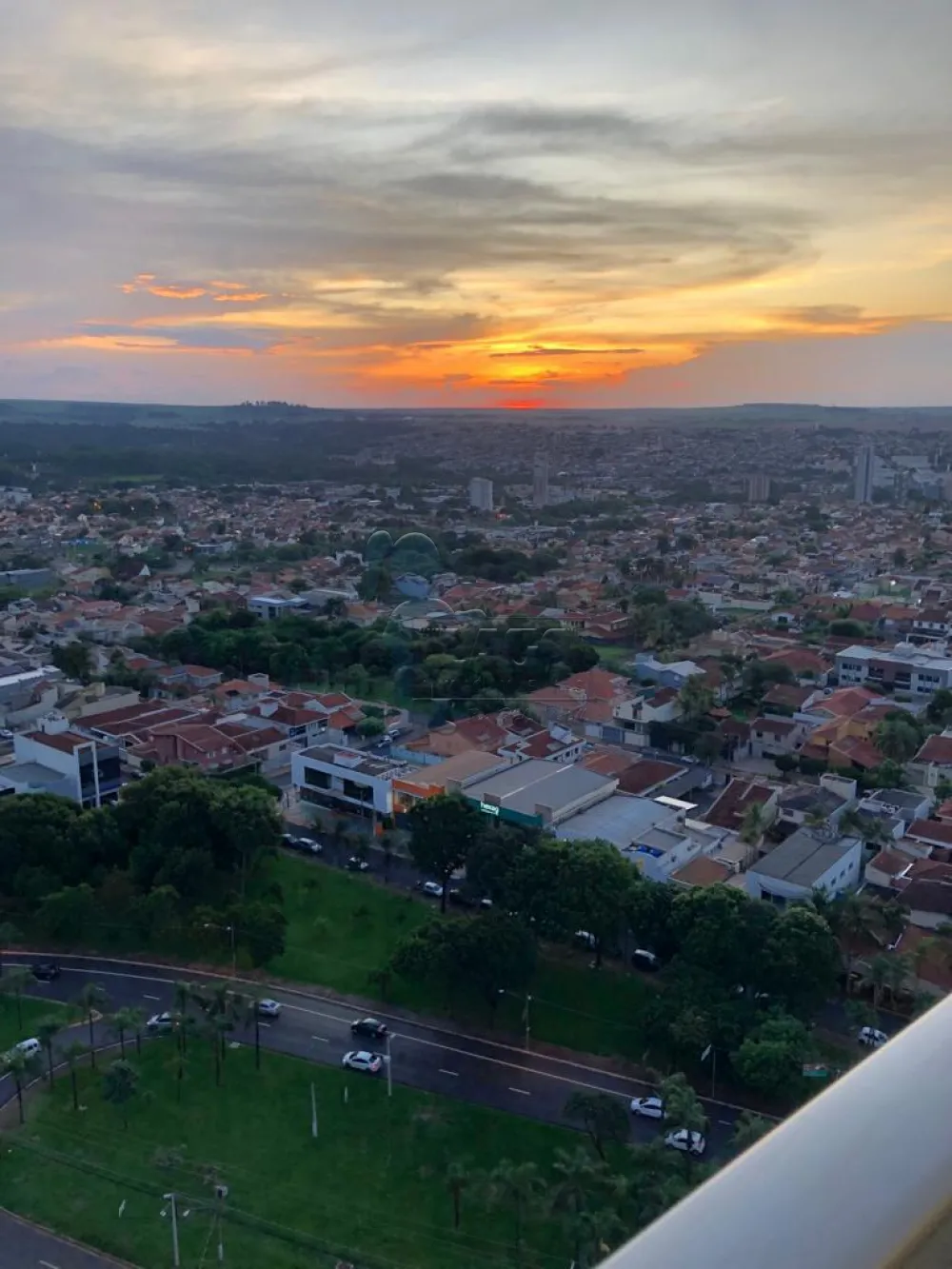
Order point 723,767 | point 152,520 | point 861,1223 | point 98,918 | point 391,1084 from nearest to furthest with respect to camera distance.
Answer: point 861,1223, point 391,1084, point 98,918, point 723,767, point 152,520

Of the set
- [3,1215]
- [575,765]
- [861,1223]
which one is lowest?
[3,1215]

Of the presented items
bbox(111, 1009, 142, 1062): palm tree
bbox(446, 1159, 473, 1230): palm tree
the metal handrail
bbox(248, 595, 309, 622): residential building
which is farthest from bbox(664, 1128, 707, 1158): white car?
bbox(248, 595, 309, 622): residential building

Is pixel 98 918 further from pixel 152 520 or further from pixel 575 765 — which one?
pixel 152 520

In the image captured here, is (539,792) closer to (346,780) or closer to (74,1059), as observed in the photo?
(346,780)

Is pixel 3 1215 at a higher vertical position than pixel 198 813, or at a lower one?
lower

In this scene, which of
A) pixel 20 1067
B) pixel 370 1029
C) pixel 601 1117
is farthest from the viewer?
pixel 370 1029

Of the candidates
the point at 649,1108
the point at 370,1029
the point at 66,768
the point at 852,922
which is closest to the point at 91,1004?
the point at 370,1029

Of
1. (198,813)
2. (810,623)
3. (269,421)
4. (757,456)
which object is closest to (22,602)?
(198,813)

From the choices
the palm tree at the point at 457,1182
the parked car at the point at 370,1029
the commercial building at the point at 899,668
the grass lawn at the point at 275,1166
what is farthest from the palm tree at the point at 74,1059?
the commercial building at the point at 899,668
